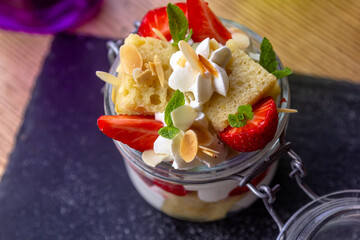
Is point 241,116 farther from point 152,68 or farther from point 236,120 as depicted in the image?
point 152,68

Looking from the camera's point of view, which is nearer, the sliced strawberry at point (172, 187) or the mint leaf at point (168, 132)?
the mint leaf at point (168, 132)

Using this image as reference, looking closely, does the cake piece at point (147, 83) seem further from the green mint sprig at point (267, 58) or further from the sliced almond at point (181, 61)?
the green mint sprig at point (267, 58)

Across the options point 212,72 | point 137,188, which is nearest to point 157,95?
point 212,72

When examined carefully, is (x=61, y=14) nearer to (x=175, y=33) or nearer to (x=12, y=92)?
(x=12, y=92)

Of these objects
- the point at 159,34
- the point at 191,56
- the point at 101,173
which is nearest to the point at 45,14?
the point at 101,173

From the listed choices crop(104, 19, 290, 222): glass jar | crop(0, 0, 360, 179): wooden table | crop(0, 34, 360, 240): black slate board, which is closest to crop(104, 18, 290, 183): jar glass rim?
crop(104, 19, 290, 222): glass jar

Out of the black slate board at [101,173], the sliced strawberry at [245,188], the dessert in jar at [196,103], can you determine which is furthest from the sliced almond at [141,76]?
the black slate board at [101,173]
